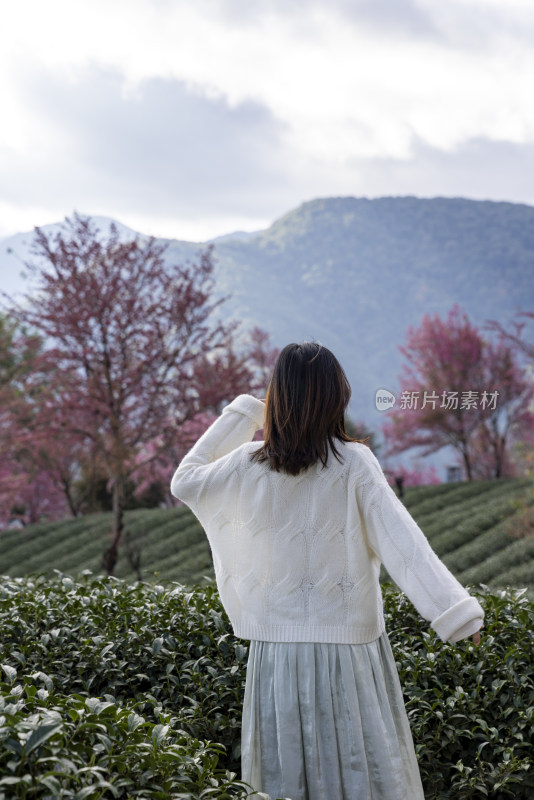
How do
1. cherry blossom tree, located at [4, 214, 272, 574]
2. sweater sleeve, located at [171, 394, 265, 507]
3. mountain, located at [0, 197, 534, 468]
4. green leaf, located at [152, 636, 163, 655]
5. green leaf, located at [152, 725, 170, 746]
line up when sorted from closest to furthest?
green leaf, located at [152, 725, 170, 746]
sweater sleeve, located at [171, 394, 265, 507]
green leaf, located at [152, 636, 163, 655]
cherry blossom tree, located at [4, 214, 272, 574]
mountain, located at [0, 197, 534, 468]

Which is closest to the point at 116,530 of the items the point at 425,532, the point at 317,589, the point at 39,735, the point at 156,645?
the point at 425,532

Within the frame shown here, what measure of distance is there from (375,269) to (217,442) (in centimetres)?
8413

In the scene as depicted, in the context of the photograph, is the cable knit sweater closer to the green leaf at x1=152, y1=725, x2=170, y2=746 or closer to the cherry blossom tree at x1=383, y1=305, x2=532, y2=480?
the green leaf at x1=152, y1=725, x2=170, y2=746

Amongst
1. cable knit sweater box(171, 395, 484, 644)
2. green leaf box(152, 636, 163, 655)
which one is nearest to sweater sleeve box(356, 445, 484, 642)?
cable knit sweater box(171, 395, 484, 644)

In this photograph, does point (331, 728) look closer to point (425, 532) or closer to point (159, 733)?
point (159, 733)

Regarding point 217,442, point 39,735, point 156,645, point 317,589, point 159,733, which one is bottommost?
point 156,645

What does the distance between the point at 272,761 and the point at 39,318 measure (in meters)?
6.97

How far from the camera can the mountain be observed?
3004 inches

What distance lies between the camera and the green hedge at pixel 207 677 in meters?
2.20

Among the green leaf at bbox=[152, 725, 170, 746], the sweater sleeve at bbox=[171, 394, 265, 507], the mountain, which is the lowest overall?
the green leaf at bbox=[152, 725, 170, 746]

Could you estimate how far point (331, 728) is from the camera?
1.95 m

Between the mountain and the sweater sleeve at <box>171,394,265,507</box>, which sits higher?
the mountain

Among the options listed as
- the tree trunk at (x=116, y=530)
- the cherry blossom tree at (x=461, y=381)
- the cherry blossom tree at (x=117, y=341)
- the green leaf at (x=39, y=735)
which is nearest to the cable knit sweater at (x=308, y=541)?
the green leaf at (x=39, y=735)

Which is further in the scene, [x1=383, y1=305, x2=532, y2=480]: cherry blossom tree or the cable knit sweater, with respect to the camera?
[x1=383, y1=305, x2=532, y2=480]: cherry blossom tree
